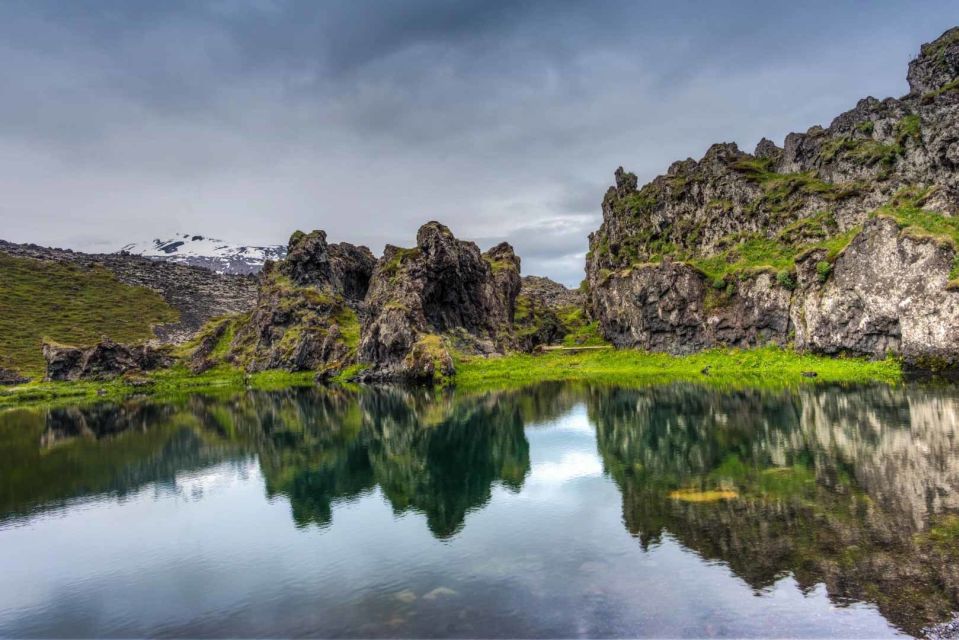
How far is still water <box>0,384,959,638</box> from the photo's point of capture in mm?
18000

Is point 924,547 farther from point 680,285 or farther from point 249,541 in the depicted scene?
point 680,285

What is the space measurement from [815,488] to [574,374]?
284 feet

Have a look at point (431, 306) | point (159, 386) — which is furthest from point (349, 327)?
point (159, 386)

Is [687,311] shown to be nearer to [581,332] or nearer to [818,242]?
[818,242]

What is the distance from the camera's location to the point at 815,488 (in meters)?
29.1

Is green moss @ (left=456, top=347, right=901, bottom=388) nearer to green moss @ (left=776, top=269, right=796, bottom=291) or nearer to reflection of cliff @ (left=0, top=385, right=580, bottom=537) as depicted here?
green moss @ (left=776, top=269, right=796, bottom=291)

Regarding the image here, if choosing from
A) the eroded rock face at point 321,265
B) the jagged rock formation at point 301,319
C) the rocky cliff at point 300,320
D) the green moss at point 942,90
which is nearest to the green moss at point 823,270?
the green moss at point 942,90

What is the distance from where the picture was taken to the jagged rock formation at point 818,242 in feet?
258

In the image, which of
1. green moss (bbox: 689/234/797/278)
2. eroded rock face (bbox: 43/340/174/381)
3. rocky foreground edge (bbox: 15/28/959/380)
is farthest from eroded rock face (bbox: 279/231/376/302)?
green moss (bbox: 689/234/797/278)

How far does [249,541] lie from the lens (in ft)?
93.1

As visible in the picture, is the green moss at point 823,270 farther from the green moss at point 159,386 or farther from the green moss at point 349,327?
the green moss at point 159,386

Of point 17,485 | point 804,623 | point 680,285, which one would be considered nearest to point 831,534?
point 804,623

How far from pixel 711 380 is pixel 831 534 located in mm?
69655

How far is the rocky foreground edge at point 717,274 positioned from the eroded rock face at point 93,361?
56 centimetres
